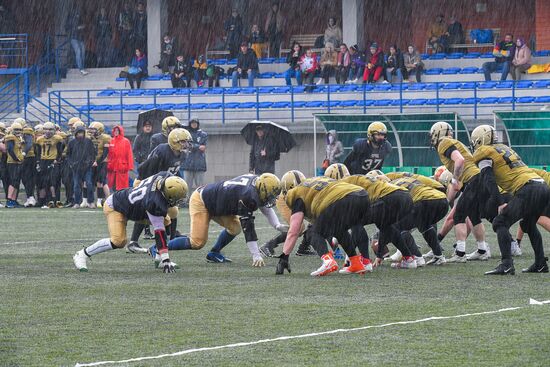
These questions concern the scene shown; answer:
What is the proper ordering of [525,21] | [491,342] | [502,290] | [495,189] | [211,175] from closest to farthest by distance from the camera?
[491,342] → [502,290] → [495,189] → [211,175] → [525,21]

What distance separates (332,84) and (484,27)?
5431mm

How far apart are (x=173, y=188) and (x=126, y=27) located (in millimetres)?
25140

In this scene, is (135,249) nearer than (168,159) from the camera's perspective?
No

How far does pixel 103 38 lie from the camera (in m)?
37.2

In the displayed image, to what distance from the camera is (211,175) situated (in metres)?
31.5

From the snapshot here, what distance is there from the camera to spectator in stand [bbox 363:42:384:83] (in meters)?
31.5

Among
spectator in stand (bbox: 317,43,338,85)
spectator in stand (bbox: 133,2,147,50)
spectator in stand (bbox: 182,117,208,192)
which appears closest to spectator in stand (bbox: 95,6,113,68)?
spectator in stand (bbox: 133,2,147,50)

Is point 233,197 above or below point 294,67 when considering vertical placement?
below

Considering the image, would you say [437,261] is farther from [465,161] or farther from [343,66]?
[343,66]

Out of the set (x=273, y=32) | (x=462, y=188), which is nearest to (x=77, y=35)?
(x=273, y=32)

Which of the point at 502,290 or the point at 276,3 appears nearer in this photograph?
the point at 502,290

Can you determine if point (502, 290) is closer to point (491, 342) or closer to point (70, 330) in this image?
point (491, 342)

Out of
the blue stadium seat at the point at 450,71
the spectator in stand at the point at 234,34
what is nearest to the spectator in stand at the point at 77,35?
the spectator in stand at the point at 234,34

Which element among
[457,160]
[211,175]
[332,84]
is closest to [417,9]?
[332,84]
